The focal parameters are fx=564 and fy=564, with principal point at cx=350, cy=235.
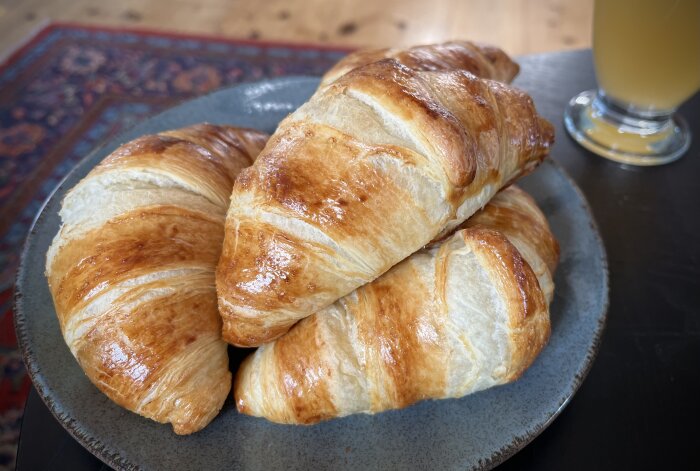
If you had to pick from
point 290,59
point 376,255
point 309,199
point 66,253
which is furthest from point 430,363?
point 290,59

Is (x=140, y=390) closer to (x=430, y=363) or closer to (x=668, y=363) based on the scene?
(x=430, y=363)

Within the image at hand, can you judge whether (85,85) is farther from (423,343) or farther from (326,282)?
(423,343)

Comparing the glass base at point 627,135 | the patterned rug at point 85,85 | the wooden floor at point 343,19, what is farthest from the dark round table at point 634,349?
the wooden floor at point 343,19

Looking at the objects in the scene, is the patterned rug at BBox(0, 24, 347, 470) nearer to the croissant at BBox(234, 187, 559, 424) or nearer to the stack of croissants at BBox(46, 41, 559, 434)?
the stack of croissants at BBox(46, 41, 559, 434)

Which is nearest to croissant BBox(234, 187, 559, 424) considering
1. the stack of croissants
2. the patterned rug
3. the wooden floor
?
the stack of croissants

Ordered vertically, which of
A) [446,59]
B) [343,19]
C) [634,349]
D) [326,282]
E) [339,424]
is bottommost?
[343,19]

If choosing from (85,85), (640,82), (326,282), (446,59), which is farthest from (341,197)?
(85,85)
